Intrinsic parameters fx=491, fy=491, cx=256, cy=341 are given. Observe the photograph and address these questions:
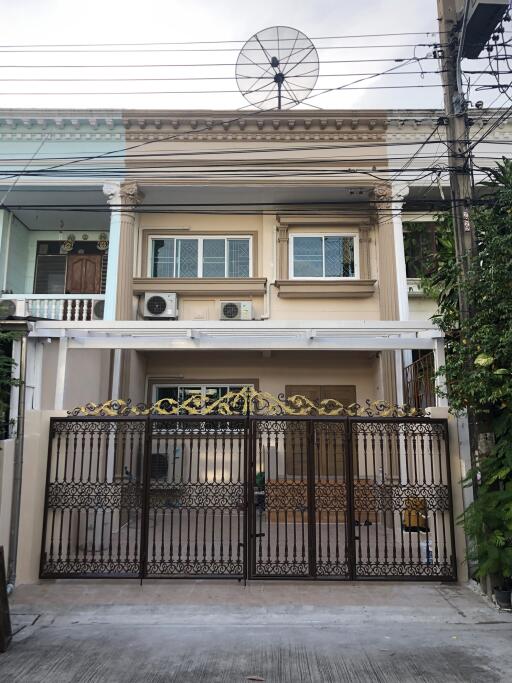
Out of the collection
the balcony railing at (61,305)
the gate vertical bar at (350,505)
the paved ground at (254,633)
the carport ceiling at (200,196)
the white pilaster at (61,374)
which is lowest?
the paved ground at (254,633)

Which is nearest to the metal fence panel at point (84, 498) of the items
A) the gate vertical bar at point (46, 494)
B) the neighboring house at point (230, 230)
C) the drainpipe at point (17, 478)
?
the gate vertical bar at point (46, 494)

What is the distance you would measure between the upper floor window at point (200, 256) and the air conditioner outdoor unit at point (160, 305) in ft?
2.48

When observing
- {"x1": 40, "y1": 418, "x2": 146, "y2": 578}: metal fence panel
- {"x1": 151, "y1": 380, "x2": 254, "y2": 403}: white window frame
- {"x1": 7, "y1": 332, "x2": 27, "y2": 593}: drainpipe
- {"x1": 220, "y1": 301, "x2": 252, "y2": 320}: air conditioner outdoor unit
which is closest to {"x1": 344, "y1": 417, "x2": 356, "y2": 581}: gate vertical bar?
{"x1": 40, "y1": 418, "x2": 146, "y2": 578}: metal fence panel

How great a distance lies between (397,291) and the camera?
32.1 feet

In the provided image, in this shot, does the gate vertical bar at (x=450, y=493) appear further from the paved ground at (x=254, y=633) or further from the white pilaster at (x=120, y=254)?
the white pilaster at (x=120, y=254)

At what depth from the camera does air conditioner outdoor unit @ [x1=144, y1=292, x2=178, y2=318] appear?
33.8ft

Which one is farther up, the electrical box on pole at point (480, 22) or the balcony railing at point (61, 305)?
the electrical box on pole at point (480, 22)

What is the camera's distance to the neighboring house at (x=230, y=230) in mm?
9875

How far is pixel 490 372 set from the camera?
5.19 metres

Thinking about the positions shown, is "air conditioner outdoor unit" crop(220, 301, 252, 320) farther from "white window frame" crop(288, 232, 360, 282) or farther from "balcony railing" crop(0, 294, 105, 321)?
"balcony railing" crop(0, 294, 105, 321)

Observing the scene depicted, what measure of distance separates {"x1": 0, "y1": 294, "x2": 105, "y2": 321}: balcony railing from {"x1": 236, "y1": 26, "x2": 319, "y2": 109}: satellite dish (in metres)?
5.28

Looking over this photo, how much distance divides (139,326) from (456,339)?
428 cm

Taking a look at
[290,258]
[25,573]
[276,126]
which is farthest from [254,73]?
[25,573]

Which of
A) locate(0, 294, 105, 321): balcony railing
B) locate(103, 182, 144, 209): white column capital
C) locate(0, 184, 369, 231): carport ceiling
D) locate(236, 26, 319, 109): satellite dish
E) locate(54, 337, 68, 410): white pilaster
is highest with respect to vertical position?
locate(236, 26, 319, 109): satellite dish
